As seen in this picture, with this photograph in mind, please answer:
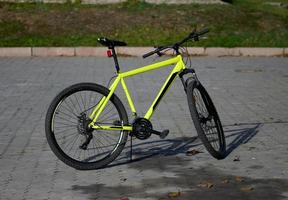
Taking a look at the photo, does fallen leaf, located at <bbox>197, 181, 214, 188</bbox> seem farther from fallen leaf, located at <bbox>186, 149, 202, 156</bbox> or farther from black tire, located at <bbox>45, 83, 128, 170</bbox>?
fallen leaf, located at <bbox>186, 149, 202, 156</bbox>

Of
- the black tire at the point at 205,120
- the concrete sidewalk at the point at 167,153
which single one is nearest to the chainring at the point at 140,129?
the concrete sidewalk at the point at 167,153

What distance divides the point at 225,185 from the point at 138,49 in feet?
35.9

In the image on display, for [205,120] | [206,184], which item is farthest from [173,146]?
[206,184]

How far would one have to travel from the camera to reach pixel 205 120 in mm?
7309

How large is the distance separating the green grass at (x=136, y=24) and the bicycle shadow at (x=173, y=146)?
30.2 ft

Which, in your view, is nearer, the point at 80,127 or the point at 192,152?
the point at 80,127

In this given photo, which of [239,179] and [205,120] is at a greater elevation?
→ [205,120]

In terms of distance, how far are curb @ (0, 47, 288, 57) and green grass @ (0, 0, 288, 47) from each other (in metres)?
0.47

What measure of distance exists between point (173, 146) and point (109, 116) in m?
1.21

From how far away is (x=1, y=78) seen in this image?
45.6 ft

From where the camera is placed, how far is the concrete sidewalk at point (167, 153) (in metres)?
6.37

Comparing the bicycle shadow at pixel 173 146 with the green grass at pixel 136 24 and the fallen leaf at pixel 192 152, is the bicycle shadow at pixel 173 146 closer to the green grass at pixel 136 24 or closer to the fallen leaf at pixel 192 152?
the fallen leaf at pixel 192 152

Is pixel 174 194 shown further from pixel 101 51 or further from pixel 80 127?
pixel 101 51

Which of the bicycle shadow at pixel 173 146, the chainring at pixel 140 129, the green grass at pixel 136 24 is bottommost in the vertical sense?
the bicycle shadow at pixel 173 146
